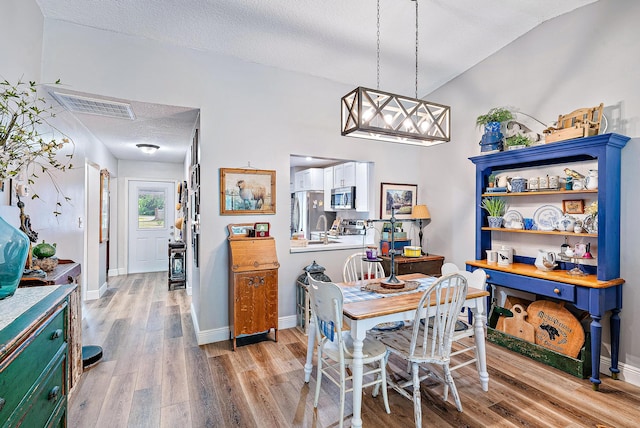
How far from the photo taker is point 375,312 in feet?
6.50

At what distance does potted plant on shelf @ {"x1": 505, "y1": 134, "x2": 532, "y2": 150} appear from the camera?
3184 mm

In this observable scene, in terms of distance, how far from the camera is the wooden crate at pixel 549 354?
2.61 m

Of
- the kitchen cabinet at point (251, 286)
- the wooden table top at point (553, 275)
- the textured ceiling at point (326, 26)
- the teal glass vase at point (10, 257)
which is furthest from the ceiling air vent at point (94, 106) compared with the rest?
the wooden table top at point (553, 275)

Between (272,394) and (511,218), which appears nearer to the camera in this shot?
(272,394)

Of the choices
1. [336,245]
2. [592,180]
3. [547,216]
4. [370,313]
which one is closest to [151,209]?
[336,245]

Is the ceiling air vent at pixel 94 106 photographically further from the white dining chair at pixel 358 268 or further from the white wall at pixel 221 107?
the white dining chair at pixel 358 268

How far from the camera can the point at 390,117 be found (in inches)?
89.3

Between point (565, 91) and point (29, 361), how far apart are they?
13.9ft

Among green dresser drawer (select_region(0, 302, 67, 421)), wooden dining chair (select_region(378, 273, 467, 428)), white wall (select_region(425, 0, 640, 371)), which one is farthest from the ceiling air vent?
white wall (select_region(425, 0, 640, 371))

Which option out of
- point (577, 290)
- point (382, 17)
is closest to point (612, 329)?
point (577, 290)

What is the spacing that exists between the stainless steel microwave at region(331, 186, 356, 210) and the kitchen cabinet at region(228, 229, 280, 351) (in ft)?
5.85

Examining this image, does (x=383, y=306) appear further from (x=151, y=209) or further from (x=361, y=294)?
(x=151, y=209)

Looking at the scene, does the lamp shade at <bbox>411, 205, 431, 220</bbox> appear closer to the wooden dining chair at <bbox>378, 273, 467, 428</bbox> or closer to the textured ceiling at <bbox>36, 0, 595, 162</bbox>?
the textured ceiling at <bbox>36, 0, 595, 162</bbox>

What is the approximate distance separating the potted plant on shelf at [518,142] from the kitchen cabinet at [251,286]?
2.70m
